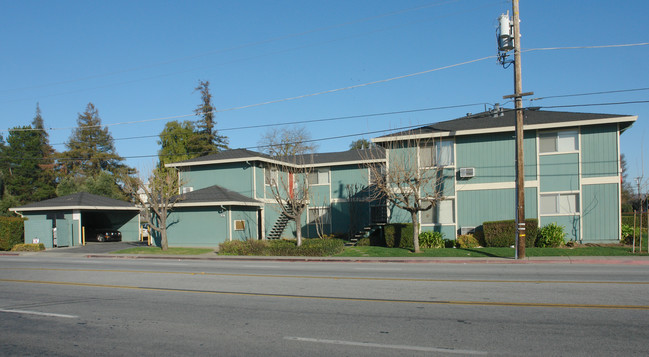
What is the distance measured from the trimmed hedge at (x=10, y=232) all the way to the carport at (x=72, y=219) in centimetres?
75

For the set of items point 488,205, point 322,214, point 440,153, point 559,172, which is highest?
point 440,153

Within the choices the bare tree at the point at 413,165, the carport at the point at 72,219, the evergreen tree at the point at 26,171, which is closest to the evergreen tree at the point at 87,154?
the evergreen tree at the point at 26,171

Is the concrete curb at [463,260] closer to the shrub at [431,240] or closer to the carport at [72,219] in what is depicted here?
the shrub at [431,240]

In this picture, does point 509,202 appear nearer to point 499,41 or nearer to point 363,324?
point 499,41

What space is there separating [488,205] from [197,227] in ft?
59.7

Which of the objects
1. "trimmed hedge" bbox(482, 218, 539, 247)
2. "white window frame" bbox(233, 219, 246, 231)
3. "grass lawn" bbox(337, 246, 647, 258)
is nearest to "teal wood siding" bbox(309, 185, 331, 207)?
"white window frame" bbox(233, 219, 246, 231)

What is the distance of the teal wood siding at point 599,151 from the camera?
79.9 ft

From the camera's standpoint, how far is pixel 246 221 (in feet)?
107

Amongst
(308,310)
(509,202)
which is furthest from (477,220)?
(308,310)

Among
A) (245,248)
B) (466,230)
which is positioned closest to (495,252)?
(466,230)

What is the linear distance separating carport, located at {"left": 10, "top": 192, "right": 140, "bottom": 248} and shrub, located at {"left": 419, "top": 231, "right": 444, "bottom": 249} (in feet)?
82.5

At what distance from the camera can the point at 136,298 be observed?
11.7m

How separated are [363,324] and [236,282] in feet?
22.7

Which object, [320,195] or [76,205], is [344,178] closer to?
[320,195]
